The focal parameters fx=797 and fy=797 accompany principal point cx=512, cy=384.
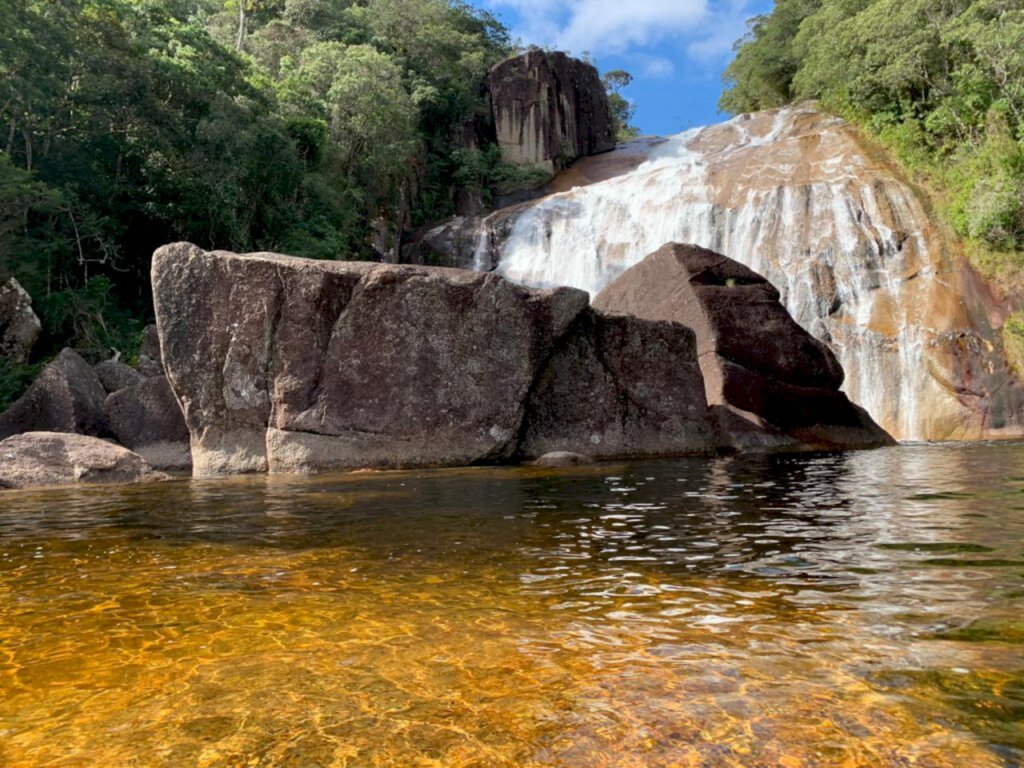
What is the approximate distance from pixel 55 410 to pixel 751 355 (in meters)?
13.1

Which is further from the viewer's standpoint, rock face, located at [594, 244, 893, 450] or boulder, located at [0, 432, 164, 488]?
rock face, located at [594, 244, 893, 450]

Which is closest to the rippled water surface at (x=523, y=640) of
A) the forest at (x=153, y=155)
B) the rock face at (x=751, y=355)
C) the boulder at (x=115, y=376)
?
the rock face at (x=751, y=355)

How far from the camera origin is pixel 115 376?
1794 cm

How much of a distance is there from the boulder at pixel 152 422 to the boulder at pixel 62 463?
1.86 meters

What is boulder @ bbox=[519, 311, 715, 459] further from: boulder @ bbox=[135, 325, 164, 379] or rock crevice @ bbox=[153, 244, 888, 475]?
boulder @ bbox=[135, 325, 164, 379]

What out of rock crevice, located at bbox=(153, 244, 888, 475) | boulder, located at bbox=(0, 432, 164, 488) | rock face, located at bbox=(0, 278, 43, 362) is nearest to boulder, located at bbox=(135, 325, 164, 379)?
rock face, located at bbox=(0, 278, 43, 362)

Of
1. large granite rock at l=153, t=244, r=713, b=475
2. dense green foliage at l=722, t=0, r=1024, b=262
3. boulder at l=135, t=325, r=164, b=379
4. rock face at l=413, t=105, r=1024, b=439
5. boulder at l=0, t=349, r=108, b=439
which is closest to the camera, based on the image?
large granite rock at l=153, t=244, r=713, b=475

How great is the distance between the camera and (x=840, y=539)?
18.3 feet

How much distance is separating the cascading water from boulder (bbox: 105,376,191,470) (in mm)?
16888

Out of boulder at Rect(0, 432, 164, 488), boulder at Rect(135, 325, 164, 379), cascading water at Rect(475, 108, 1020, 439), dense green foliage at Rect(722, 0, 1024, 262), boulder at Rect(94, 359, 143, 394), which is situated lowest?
boulder at Rect(0, 432, 164, 488)

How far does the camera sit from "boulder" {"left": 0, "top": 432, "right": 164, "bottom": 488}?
36.4 ft

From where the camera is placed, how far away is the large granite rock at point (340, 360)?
12.0 metres

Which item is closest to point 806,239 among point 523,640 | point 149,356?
point 149,356

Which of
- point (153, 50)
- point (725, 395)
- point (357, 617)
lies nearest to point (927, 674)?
point (357, 617)
